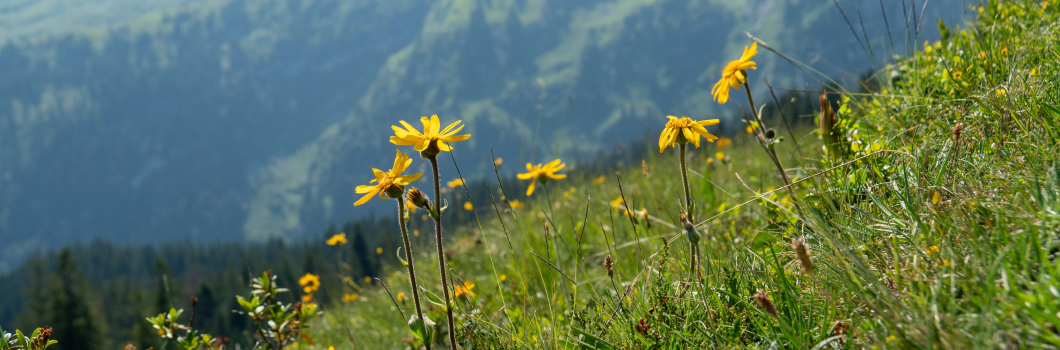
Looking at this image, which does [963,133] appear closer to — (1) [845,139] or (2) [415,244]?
(1) [845,139]

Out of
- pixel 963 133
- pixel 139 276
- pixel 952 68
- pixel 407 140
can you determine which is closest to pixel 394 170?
pixel 407 140

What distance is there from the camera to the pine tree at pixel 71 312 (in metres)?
35.1

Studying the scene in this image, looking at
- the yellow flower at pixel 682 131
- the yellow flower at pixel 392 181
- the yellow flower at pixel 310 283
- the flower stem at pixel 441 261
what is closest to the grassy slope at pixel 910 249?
the flower stem at pixel 441 261

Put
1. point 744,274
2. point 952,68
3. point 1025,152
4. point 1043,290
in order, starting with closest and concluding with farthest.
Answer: point 1043,290 → point 1025,152 → point 744,274 → point 952,68

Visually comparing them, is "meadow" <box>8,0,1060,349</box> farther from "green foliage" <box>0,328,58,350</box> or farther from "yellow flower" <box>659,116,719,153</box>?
"green foliage" <box>0,328,58,350</box>

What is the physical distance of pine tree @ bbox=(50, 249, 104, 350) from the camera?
35.1 metres

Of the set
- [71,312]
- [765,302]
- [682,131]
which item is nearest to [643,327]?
[765,302]

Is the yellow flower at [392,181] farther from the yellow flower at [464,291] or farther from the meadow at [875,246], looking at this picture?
the yellow flower at [464,291]

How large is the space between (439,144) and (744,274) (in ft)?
4.06

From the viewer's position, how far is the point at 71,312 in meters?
36.7

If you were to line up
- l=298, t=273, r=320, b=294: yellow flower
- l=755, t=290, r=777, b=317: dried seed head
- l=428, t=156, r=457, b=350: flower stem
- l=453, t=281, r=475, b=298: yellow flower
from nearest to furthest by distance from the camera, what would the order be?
l=755, t=290, r=777, b=317: dried seed head, l=428, t=156, r=457, b=350: flower stem, l=453, t=281, r=475, b=298: yellow flower, l=298, t=273, r=320, b=294: yellow flower

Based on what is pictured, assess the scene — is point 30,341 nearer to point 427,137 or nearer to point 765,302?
point 427,137

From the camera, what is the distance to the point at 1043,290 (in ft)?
3.17

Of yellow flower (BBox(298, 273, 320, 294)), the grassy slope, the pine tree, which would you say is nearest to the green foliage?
the grassy slope
